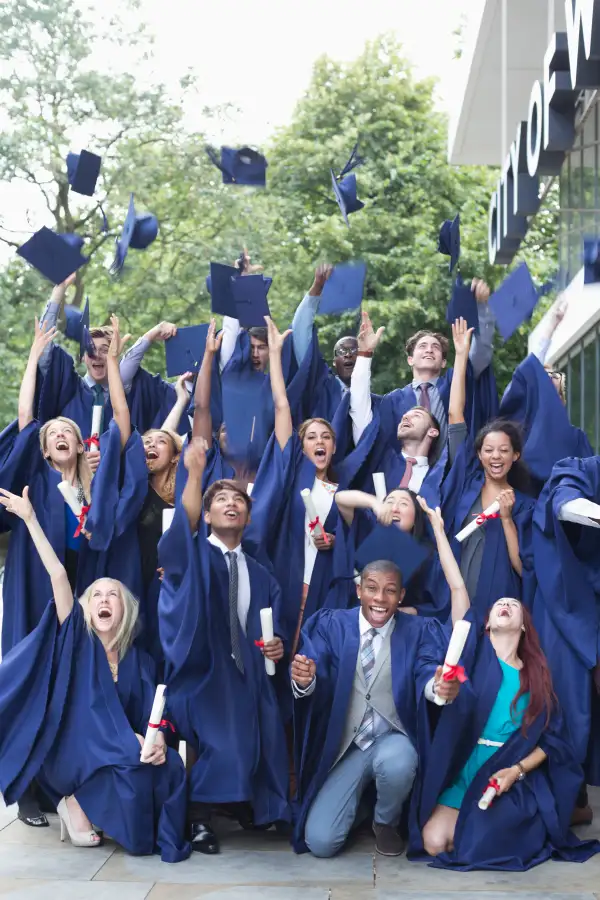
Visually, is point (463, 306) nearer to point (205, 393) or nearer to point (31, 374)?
point (205, 393)

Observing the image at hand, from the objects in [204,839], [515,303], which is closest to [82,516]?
[204,839]

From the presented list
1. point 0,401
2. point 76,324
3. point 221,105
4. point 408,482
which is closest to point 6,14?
point 221,105

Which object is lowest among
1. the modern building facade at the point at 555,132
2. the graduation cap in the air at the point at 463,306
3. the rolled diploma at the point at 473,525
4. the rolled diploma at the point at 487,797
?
the rolled diploma at the point at 487,797

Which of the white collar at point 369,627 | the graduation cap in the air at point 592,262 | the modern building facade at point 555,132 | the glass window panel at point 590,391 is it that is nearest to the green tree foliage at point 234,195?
the modern building facade at point 555,132

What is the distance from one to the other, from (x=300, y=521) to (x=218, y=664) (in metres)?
1.00

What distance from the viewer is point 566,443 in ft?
19.6

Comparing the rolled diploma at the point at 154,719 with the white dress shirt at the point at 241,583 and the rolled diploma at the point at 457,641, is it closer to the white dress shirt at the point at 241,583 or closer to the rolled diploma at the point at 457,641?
the white dress shirt at the point at 241,583

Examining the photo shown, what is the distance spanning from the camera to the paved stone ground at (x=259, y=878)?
→ 454cm

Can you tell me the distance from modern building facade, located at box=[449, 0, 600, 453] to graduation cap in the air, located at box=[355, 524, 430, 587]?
18.4ft

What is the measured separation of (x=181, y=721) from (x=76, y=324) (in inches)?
92.9

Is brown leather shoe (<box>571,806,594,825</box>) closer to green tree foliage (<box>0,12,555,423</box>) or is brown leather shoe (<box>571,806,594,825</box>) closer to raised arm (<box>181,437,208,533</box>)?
raised arm (<box>181,437,208,533</box>)

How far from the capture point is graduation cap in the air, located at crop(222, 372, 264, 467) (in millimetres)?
6520

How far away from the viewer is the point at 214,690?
524 centimetres

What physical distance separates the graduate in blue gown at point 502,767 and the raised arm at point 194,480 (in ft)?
4.02
